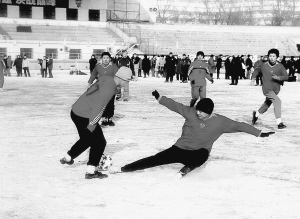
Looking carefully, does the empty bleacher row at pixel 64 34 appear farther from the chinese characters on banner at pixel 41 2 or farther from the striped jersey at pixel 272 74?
the striped jersey at pixel 272 74

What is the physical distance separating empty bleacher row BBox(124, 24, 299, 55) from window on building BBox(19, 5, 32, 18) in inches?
366

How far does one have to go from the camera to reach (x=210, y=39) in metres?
52.6

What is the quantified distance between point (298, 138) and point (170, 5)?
3171 inches

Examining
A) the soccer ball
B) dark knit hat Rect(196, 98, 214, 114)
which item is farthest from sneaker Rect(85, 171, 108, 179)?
dark knit hat Rect(196, 98, 214, 114)

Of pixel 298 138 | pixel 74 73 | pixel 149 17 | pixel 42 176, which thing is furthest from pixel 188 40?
pixel 42 176

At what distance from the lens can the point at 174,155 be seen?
19.0 ft

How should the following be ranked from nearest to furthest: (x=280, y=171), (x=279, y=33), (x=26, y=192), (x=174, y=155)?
(x=26, y=192), (x=174, y=155), (x=280, y=171), (x=279, y=33)

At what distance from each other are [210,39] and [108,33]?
10533 millimetres

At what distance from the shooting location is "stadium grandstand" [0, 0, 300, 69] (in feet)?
135

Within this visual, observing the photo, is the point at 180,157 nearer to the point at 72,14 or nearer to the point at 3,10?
the point at 3,10

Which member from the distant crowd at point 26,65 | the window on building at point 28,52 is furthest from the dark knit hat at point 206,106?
the window on building at point 28,52

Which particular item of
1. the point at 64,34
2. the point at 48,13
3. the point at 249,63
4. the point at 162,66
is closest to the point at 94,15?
the point at 48,13

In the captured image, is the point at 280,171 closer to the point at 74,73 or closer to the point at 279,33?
the point at 74,73

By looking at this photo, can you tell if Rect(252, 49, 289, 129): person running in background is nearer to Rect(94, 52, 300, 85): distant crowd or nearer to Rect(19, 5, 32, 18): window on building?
Rect(94, 52, 300, 85): distant crowd
